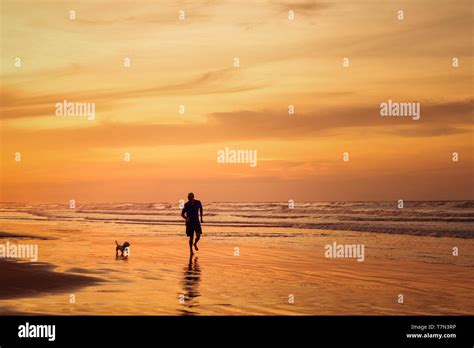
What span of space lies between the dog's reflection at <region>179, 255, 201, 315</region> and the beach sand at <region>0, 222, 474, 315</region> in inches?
0.8

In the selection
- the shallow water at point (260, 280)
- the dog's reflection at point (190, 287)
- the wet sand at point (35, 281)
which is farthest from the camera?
the wet sand at point (35, 281)

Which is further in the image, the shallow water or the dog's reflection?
the shallow water

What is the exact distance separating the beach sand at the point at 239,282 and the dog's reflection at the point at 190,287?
20 mm

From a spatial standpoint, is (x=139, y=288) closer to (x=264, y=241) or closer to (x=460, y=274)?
(x=460, y=274)

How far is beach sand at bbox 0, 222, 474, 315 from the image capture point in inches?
447

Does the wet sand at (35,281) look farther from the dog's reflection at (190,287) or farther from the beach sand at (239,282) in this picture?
the dog's reflection at (190,287)

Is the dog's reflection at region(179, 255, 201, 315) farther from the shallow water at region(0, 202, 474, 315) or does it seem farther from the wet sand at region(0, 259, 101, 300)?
the wet sand at region(0, 259, 101, 300)

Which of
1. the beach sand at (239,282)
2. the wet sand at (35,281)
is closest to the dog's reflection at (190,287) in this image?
the beach sand at (239,282)

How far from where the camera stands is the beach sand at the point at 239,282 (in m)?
11.4

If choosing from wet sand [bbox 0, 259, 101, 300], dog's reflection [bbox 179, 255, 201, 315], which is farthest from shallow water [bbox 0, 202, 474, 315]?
wet sand [bbox 0, 259, 101, 300]

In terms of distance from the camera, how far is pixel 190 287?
13594mm
